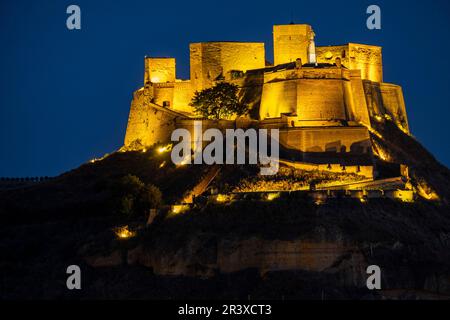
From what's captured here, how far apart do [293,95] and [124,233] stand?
1829cm

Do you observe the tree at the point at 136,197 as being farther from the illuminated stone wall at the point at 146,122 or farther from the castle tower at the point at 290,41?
the castle tower at the point at 290,41

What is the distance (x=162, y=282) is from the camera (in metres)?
71.6

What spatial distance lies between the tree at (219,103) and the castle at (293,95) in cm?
116

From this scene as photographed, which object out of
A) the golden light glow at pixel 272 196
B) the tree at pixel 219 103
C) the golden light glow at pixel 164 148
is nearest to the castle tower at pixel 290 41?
the tree at pixel 219 103

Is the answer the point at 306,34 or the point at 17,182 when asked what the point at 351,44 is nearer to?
the point at 306,34

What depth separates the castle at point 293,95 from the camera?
280 feet

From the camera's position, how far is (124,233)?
76875 mm

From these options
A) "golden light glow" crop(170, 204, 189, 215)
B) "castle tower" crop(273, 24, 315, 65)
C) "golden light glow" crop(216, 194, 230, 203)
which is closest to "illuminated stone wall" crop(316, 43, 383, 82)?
"castle tower" crop(273, 24, 315, 65)

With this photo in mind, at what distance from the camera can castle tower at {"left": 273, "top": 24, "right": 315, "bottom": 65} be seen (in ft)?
316

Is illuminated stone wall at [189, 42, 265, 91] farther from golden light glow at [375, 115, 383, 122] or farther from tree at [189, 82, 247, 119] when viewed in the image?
golden light glow at [375, 115, 383, 122]

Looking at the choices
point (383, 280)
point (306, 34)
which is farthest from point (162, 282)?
point (306, 34)

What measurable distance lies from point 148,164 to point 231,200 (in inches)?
596

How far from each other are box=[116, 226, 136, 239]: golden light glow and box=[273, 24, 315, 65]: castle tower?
2417 cm

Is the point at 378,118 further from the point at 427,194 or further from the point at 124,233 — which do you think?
the point at 124,233
